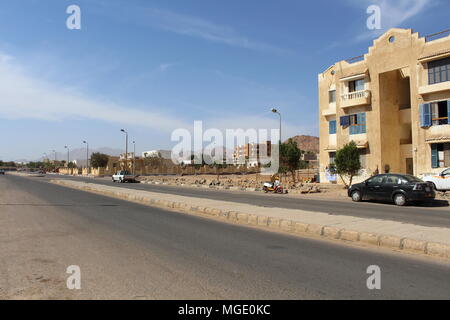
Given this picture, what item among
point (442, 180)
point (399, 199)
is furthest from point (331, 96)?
point (399, 199)

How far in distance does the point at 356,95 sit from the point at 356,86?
1.23 metres

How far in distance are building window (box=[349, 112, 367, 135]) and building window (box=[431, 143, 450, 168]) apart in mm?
6379

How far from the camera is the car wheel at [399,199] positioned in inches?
691

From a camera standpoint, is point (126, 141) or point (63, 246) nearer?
point (63, 246)

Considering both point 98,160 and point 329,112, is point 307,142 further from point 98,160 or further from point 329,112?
point 329,112

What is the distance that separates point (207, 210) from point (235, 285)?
29.3ft

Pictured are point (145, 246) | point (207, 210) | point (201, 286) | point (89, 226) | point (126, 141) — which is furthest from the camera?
point (126, 141)

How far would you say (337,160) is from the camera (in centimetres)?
→ 2678

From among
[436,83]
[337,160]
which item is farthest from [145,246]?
[436,83]

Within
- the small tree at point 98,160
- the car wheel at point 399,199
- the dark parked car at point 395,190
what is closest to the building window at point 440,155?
the dark parked car at point 395,190

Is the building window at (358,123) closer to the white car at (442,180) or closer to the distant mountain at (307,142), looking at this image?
the white car at (442,180)

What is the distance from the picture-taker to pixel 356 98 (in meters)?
A: 32.0

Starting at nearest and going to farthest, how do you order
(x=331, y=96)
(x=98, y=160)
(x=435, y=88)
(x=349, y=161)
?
(x=349, y=161) → (x=435, y=88) → (x=331, y=96) → (x=98, y=160)
